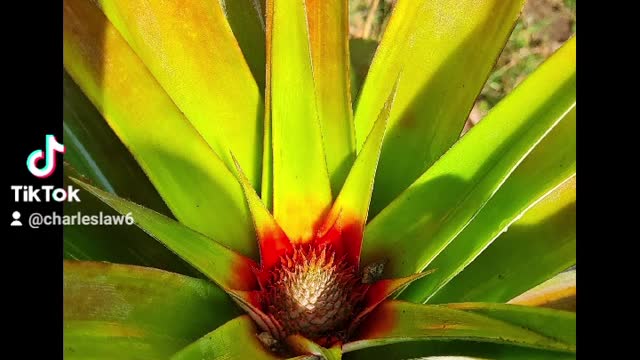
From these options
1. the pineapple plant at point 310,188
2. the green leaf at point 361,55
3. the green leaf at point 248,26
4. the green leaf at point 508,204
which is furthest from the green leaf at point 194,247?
the green leaf at point 361,55

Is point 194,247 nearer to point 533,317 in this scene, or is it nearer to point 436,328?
Answer: point 436,328

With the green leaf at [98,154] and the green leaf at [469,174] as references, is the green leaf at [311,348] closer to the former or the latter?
the green leaf at [469,174]

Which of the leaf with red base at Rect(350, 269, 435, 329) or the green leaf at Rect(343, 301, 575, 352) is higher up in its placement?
the leaf with red base at Rect(350, 269, 435, 329)

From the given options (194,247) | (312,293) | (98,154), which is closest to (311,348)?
(312,293)
